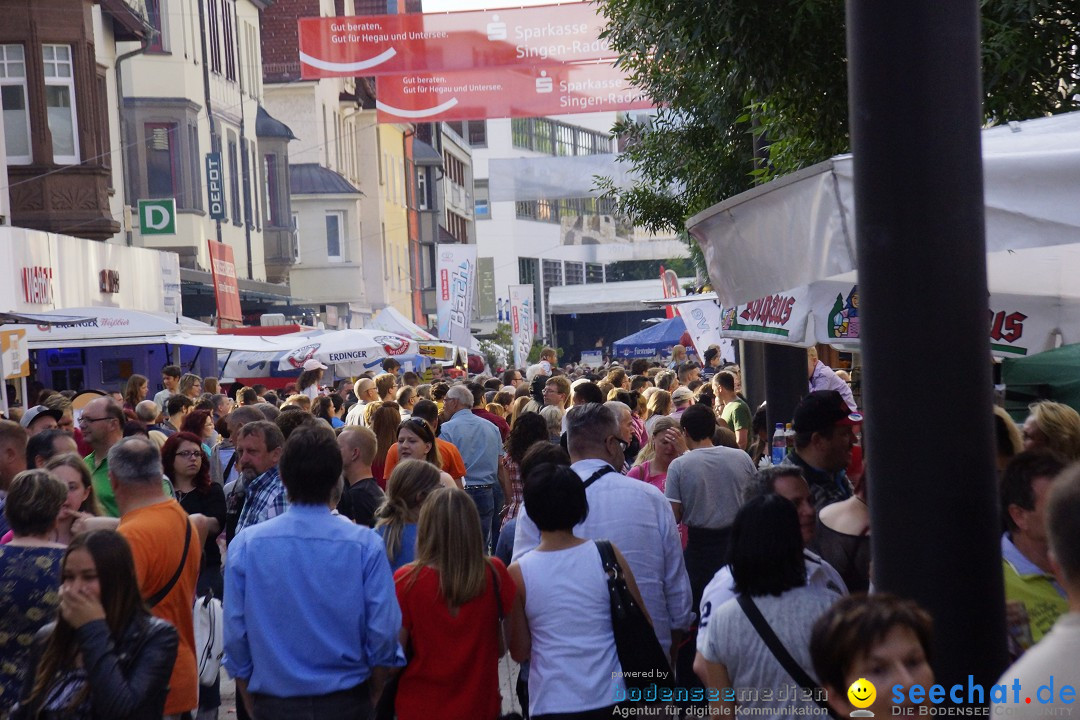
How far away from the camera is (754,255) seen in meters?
5.89

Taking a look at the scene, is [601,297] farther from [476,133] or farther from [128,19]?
[128,19]

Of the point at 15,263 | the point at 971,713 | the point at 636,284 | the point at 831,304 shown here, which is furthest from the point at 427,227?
the point at 971,713

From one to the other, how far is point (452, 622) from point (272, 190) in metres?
37.8

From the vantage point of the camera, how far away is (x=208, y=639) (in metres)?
6.60

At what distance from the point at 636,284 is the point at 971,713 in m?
72.5

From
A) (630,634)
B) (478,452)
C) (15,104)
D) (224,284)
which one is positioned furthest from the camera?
(224,284)

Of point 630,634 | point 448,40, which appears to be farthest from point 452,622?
point 448,40

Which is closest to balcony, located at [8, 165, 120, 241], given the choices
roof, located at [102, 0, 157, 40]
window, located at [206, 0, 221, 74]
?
roof, located at [102, 0, 157, 40]

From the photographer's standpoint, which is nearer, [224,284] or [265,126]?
[224,284]

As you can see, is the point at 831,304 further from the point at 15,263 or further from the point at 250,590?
the point at 15,263

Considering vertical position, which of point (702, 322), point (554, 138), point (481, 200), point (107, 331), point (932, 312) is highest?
point (554, 138)

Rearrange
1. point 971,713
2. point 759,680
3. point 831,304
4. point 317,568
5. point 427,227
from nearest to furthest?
1. point 971,713
2. point 759,680
3. point 317,568
4. point 831,304
5. point 427,227

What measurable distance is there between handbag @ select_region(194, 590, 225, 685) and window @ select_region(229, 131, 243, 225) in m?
30.8

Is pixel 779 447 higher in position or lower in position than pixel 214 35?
lower
